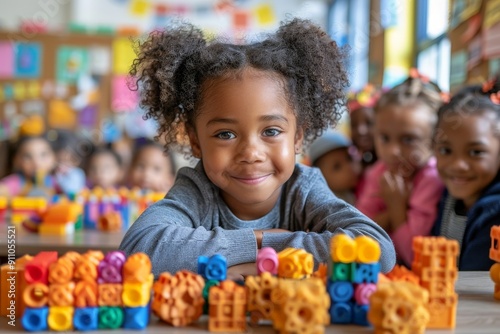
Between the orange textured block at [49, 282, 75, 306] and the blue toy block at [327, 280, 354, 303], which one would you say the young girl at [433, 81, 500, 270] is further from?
the orange textured block at [49, 282, 75, 306]

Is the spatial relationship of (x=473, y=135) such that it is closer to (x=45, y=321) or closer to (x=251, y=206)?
(x=251, y=206)

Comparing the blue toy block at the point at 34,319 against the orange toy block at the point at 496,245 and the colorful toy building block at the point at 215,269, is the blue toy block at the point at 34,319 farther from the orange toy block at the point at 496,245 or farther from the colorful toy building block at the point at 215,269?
the orange toy block at the point at 496,245

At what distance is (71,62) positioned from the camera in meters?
5.56

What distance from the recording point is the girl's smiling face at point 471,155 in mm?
1613

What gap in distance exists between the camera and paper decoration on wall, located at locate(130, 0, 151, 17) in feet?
22.0

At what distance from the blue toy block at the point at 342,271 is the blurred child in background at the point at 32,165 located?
232cm

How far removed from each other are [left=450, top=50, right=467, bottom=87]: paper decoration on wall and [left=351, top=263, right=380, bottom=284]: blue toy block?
7.08 feet

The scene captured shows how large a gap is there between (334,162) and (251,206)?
1.44 m

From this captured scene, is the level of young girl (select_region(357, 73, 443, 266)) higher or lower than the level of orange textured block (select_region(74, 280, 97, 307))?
higher

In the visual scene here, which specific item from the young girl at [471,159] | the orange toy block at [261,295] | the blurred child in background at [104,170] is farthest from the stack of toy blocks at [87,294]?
the blurred child in background at [104,170]

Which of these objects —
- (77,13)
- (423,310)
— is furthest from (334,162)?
(77,13)

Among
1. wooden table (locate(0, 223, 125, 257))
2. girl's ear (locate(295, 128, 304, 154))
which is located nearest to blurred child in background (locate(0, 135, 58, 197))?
wooden table (locate(0, 223, 125, 257))

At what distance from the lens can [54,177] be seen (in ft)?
10.3

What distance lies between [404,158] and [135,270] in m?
1.56
